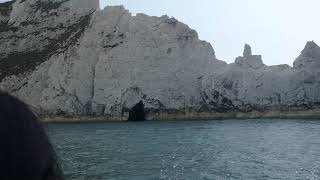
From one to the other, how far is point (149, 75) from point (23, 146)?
315ft

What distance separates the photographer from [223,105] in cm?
9512

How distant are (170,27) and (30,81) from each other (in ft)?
97.2

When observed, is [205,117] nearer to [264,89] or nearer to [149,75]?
[264,89]

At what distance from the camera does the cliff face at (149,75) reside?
311ft

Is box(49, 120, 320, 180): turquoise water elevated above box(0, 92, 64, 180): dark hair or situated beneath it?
situated beneath

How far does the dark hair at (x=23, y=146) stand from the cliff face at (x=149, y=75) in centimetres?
9263

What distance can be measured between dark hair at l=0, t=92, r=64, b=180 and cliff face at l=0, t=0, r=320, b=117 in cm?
9263

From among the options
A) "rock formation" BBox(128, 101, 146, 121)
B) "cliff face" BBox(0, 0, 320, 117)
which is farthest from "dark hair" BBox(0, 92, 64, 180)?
"rock formation" BBox(128, 101, 146, 121)

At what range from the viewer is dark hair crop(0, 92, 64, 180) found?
118cm

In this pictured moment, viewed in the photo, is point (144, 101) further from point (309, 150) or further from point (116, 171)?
point (116, 171)

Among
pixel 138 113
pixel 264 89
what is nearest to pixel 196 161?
pixel 138 113

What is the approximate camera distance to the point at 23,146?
1.22 m

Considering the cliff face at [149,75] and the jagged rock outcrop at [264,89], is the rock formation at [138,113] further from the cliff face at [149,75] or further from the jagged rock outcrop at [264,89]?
the jagged rock outcrop at [264,89]

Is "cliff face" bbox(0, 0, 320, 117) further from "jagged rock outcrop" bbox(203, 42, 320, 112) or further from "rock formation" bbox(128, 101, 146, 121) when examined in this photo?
"rock formation" bbox(128, 101, 146, 121)
